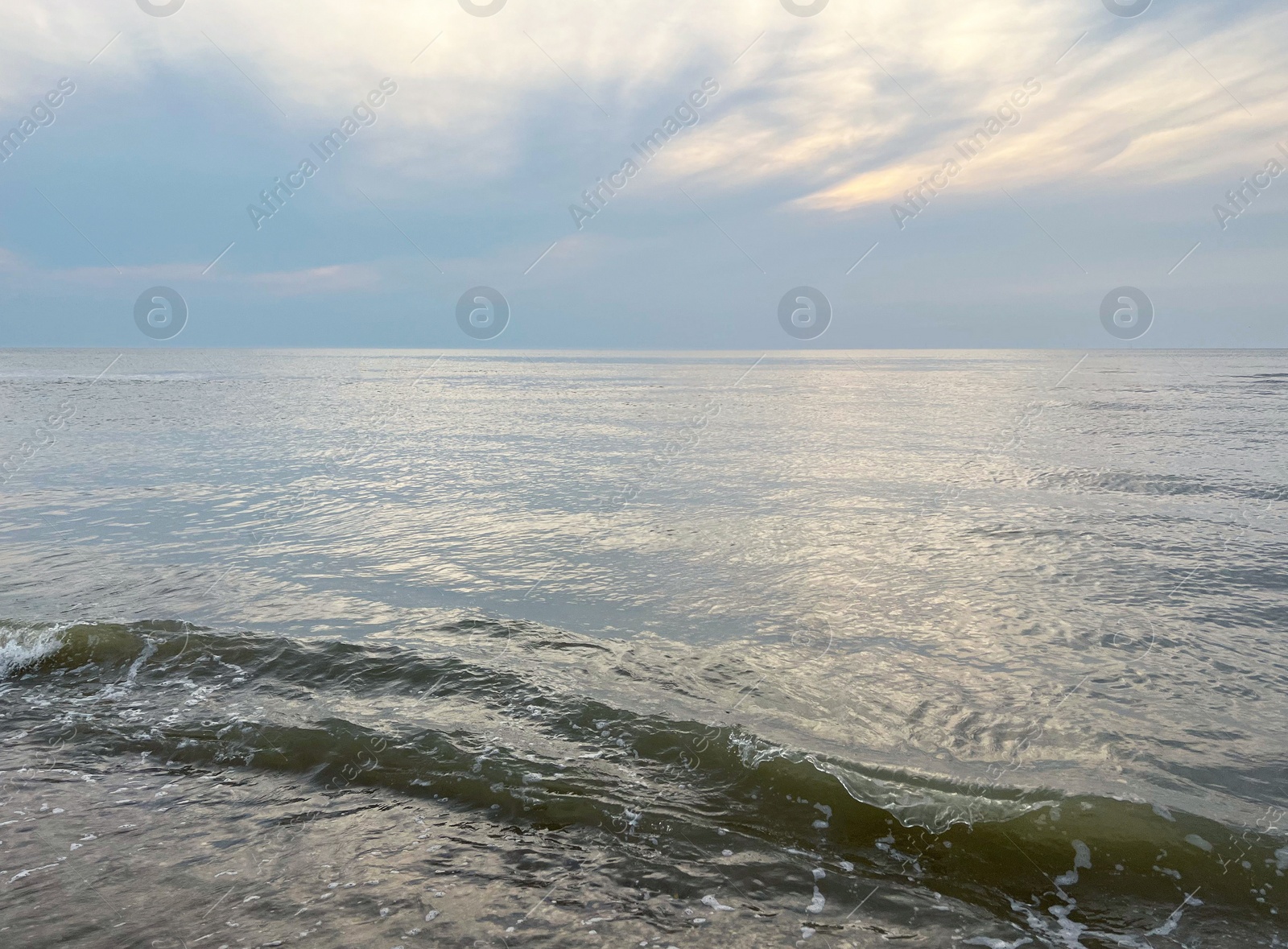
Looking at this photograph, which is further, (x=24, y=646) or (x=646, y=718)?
(x=24, y=646)

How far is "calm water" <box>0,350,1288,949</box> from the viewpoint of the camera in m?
5.17

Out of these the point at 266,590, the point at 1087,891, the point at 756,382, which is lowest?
the point at 1087,891

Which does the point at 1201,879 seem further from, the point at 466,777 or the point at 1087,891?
the point at 466,777

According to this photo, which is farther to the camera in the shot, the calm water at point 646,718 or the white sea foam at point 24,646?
the white sea foam at point 24,646

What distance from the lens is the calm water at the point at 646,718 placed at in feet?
17.0

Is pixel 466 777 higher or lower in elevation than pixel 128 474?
lower

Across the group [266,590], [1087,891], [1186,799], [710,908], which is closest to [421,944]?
[710,908]

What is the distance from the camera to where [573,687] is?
28.1 feet

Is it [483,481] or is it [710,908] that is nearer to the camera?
[710,908]

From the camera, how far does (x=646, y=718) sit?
7.83 meters

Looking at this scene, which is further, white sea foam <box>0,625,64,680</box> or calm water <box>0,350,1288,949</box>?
white sea foam <box>0,625,64,680</box>

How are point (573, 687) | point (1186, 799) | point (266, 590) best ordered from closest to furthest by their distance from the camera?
point (1186, 799) < point (573, 687) < point (266, 590)

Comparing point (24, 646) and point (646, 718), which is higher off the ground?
point (24, 646)

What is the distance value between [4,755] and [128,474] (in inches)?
756
